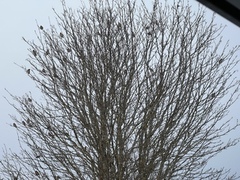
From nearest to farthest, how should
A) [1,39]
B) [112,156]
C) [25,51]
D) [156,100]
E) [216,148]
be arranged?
[112,156], [156,100], [216,148], [25,51], [1,39]

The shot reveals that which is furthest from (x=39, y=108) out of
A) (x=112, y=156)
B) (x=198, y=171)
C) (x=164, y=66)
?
(x=198, y=171)

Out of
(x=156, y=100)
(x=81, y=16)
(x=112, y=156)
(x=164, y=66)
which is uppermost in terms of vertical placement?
(x=81, y=16)

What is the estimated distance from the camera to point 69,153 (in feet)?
15.8

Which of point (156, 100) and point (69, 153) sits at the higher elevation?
point (156, 100)

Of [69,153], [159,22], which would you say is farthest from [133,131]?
[159,22]

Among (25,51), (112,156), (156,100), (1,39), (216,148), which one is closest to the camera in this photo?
(112,156)

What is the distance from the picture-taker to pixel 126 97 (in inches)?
192

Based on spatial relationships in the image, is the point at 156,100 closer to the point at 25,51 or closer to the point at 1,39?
the point at 25,51

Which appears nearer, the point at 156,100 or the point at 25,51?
the point at 156,100

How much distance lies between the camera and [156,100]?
4.92 metres

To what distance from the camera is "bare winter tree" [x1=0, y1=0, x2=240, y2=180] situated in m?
4.72

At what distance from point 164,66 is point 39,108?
1.61 m

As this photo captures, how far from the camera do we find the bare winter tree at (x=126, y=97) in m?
4.72

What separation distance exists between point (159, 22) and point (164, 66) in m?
0.65
